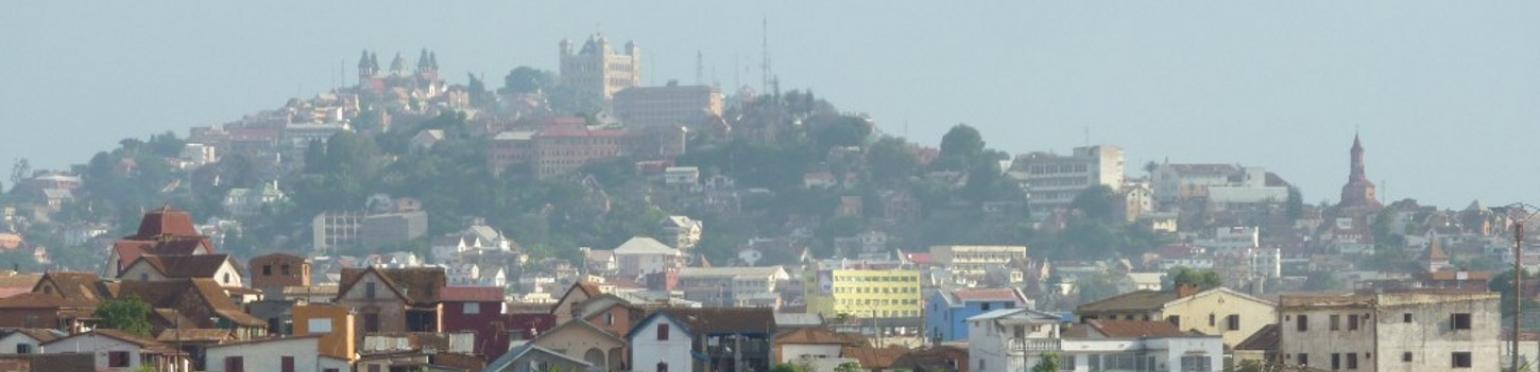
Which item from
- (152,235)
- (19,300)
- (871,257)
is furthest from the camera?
(871,257)

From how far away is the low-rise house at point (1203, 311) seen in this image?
53156 millimetres

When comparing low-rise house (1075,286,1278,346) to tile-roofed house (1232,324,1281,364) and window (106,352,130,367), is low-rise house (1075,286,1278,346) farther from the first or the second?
window (106,352,130,367)

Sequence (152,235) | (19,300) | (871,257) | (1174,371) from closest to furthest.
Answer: (1174,371), (19,300), (152,235), (871,257)

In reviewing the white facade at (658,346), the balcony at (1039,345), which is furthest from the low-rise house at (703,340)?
the balcony at (1039,345)

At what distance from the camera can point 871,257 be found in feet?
650

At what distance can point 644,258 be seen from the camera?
188750 mm

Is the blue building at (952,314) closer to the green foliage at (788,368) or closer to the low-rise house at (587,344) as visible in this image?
the low-rise house at (587,344)

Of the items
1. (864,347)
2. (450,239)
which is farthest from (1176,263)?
(864,347)

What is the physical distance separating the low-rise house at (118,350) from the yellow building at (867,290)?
358 feet

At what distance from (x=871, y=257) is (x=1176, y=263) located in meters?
18.3

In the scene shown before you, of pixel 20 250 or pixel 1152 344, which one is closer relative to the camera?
pixel 1152 344

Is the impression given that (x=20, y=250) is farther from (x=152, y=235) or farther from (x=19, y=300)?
(x=19, y=300)

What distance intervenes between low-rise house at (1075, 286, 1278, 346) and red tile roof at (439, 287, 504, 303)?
851cm

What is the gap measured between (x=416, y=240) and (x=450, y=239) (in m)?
3.31
